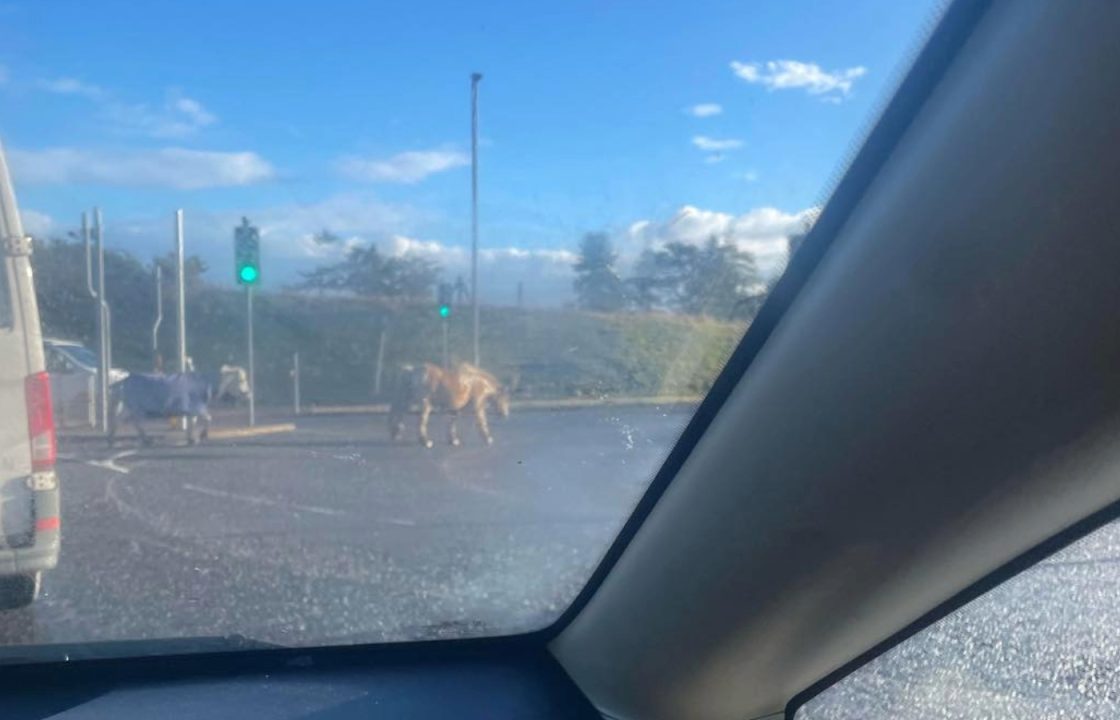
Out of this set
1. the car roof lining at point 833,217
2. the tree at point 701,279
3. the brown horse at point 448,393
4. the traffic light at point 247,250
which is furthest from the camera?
the brown horse at point 448,393

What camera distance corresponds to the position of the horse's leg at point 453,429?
4293 millimetres

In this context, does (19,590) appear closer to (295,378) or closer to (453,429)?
(295,378)

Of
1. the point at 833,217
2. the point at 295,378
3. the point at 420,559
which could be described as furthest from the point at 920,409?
the point at 295,378

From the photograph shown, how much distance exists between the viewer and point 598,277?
4016 millimetres

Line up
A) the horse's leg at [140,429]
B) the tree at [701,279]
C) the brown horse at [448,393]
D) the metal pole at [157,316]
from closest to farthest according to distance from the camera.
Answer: the tree at [701,279], the metal pole at [157,316], the brown horse at [448,393], the horse's leg at [140,429]

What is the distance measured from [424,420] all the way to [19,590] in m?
1.47

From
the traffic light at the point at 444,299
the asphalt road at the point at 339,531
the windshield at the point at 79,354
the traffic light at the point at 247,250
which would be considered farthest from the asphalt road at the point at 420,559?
the traffic light at the point at 247,250

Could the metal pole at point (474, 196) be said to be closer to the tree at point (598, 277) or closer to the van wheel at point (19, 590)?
the tree at point (598, 277)

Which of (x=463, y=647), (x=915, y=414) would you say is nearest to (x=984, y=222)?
(x=915, y=414)

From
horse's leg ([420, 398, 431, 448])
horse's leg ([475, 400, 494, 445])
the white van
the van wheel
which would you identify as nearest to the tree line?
horse's leg ([475, 400, 494, 445])

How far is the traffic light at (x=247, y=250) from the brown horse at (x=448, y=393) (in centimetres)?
64

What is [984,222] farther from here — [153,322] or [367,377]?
[153,322]

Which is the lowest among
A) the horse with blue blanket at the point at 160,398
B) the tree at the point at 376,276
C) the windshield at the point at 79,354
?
the horse with blue blanket at the point at 160,398

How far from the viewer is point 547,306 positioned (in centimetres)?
420
